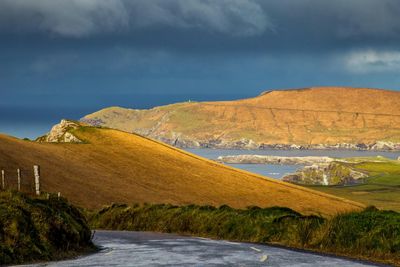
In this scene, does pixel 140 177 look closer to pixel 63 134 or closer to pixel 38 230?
pixel 63 134

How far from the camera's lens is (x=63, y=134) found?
323 ft

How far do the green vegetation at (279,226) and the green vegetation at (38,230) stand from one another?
824cm

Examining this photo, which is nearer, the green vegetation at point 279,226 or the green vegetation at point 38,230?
the green vegetation at point 38,230

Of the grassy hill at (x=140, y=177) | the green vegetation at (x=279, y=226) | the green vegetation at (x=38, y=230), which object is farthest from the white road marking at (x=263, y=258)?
the grassy hill at (x=140, y=177)

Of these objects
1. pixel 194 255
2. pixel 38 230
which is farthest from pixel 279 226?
pixel 38 230

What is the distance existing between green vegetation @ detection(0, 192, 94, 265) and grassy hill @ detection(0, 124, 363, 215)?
3394 centimetres

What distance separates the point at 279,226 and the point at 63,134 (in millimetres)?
70697

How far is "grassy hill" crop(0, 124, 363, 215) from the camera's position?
222ft

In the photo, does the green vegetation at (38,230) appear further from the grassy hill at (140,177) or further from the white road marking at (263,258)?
the grassy hill at (140,177)

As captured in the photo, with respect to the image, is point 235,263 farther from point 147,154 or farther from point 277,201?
point 147,154

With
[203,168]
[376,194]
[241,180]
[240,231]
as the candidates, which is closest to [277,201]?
[241,180]

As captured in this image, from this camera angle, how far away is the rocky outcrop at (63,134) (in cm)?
9613

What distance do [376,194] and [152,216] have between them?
399ft

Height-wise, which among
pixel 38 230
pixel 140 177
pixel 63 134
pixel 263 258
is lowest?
pixel 263 258
